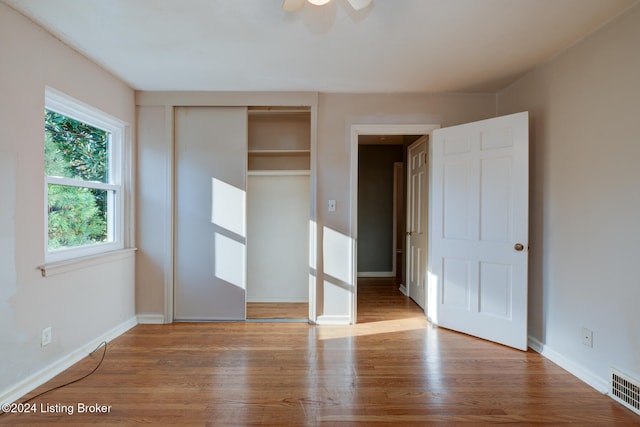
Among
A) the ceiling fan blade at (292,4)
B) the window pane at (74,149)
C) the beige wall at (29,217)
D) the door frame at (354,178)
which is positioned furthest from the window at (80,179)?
the door frame at (354,178)

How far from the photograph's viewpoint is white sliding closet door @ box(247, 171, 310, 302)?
404 cm

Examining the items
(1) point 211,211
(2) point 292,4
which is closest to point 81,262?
(1) point 211,211

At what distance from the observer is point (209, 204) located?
10.9 ft

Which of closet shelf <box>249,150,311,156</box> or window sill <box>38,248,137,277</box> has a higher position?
closet shelf <box>249,150,311,156</box>

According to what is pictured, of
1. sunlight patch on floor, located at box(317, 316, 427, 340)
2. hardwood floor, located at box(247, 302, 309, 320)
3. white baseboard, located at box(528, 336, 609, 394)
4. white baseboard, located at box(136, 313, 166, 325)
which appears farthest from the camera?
hardwood floor, located at box(247, 302, 309, 320)

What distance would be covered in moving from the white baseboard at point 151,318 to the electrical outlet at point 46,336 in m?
1.09

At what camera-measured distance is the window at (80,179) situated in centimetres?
234

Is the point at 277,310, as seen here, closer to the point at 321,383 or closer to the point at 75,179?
the point at 321,383

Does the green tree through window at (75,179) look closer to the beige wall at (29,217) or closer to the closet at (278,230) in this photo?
the beige wall at (29,217)

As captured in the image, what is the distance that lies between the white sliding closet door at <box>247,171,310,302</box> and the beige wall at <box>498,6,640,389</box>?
2.45 metres

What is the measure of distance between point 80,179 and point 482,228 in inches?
138

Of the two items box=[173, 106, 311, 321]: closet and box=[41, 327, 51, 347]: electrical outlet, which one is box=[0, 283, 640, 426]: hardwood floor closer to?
box=[41, 327, 51, 347]: electrical outlet

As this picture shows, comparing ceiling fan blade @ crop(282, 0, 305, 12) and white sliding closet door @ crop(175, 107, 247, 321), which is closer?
ceiling fan blade @ crop(282, 0, 305, 12)

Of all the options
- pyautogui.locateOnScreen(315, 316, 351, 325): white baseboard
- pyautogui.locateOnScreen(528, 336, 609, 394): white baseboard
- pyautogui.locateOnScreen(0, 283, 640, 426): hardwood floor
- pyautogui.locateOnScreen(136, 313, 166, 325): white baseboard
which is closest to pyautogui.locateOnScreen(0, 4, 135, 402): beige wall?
pyautogui.locateOnScreen(0, 283, 640, 426): hardwood floor
